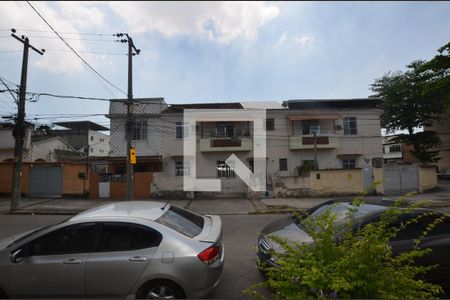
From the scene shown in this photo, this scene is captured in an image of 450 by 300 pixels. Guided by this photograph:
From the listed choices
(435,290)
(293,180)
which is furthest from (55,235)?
(293,180)

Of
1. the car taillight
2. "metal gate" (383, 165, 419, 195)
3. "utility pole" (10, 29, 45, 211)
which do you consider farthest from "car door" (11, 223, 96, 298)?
"metal gate" (383, 165, 419, 195)

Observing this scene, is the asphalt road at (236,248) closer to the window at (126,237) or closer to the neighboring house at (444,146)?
the window at (126,237)

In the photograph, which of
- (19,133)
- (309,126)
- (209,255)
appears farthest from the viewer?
(309,126)

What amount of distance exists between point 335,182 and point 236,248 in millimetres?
14608

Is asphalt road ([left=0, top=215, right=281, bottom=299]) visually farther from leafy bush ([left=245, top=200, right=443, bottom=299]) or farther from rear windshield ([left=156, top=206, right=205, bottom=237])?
leafy bush ([left=245, top=200, right=443, bottom=299])

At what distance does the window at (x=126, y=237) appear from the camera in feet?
12.2

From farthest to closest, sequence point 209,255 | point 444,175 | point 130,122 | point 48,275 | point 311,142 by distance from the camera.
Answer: point 444,175
point 311,142
point 130,122
point 209,255
point 48,275

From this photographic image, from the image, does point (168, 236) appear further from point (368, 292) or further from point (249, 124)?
point (249, 124)

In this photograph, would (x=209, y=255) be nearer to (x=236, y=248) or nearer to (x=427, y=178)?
(x=236, y=248)

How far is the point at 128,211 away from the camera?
14.0 ft

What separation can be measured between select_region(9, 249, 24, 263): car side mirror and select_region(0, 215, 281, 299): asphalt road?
2.61m

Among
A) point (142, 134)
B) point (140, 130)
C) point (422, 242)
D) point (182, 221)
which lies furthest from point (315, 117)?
point (182, 221)

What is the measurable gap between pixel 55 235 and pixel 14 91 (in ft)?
45.8

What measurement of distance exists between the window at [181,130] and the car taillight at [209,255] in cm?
2078
